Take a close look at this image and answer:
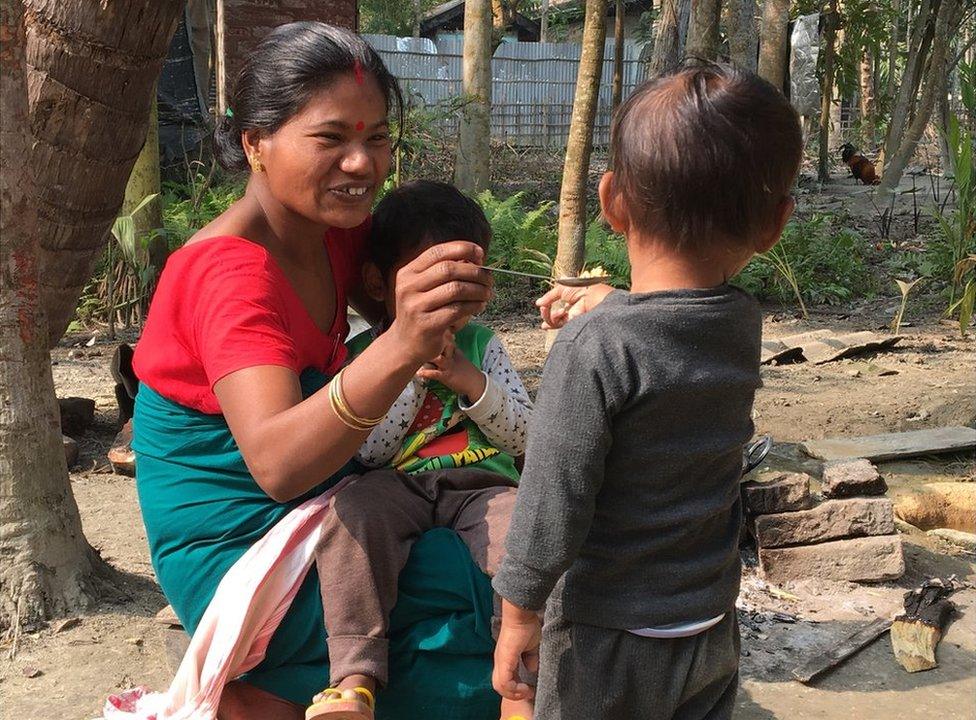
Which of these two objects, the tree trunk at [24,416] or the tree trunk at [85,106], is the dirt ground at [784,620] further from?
the tree trunk at [85,106]

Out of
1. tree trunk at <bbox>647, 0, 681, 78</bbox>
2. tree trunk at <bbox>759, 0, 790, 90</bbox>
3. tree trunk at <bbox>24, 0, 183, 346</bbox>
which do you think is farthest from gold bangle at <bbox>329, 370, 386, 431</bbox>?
tree trunk at <bbox>647, 0, 681, 78</bbox>

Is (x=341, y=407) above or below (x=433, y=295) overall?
below

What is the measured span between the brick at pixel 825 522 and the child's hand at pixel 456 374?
2.02m

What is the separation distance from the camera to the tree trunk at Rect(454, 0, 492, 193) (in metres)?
11.8

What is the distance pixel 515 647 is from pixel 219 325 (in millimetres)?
789

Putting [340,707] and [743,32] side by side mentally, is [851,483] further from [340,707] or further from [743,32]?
[743,32]

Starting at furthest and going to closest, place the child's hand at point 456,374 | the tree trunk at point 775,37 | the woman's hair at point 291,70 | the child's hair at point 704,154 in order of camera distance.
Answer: the tree trunk at point 775,37, the child's hand at point 456,374, the woman's hair at point 291,70, the child's hair at point 704,154

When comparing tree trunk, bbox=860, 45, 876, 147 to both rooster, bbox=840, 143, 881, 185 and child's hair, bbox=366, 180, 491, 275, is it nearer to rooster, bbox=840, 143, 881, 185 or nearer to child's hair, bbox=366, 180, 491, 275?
rooster, bbox=840, 143, 881, 185

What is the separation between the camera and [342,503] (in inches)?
83.1

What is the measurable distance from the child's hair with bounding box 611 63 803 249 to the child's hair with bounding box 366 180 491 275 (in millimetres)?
688

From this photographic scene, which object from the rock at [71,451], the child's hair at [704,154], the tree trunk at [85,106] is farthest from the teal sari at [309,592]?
the rock at [71,451]

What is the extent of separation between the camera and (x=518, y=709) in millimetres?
1948

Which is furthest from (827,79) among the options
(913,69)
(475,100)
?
(475,100)

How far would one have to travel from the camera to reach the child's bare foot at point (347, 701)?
1.92m
